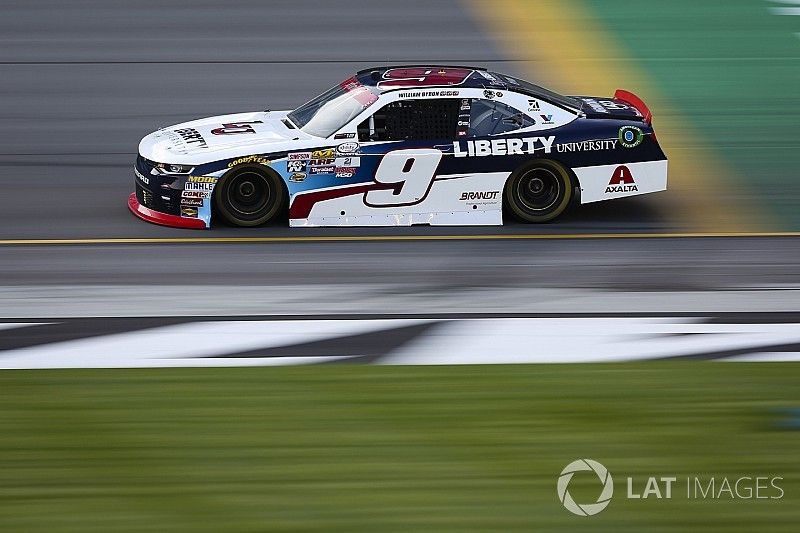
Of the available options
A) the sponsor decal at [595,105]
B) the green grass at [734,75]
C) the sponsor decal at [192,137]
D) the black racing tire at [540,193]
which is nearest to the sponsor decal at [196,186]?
the sponsor decal at [192,137]

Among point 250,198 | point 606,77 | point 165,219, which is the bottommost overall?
point 165,219

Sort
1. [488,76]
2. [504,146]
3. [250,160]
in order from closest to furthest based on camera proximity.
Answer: [250,160], [504,146], [488,76]

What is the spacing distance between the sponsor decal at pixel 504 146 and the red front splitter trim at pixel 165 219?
2.29 meters

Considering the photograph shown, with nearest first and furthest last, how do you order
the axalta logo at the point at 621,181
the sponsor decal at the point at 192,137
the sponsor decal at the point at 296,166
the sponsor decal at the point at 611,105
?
the sponsor decal at the point at 296,166 < the sponsor decal at the point at 192,137 < the axalta logo at the point at 621,181 < the sponsor decal at the point at 611,105

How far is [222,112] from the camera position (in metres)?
13.8

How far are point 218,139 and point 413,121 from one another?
170 cm

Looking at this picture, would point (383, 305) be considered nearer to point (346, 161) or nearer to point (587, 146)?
point (346, 161)

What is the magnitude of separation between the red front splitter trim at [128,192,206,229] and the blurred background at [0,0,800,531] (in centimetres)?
8

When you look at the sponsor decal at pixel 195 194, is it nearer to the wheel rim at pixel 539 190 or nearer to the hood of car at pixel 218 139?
the hood of car at pixel 218 139

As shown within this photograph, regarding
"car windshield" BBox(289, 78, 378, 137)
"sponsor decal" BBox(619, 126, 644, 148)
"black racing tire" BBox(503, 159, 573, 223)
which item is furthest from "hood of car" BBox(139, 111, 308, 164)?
"sponsor decal" BBox(619, 126, 644, 148)

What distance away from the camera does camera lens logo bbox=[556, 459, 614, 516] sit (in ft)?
16.7

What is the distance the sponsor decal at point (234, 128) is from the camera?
34.0 feet

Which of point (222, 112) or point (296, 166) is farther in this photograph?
point (222, 112)

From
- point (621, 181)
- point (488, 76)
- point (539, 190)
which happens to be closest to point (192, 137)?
point (488, 76)
